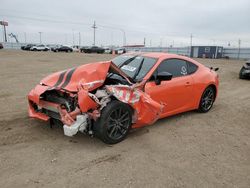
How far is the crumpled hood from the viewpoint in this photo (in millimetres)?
3937

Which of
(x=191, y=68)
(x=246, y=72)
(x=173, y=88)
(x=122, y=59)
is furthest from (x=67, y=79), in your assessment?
(x=246, y=72)

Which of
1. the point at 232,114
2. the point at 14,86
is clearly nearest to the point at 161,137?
the point at 232,114

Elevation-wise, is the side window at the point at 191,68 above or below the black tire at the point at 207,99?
above

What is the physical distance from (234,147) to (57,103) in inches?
120

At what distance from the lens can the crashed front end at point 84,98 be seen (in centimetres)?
370

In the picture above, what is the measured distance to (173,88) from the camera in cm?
490

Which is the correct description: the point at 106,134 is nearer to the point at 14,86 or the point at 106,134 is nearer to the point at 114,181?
the point at 114,181

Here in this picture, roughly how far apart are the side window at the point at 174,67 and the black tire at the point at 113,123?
4.33ft

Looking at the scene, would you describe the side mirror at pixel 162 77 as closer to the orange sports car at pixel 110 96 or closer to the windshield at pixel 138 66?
the orange sports car at pixel 110 96

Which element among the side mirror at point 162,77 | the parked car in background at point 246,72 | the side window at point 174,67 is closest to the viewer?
the side mirror at point 162,77

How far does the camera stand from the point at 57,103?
3.97 meters

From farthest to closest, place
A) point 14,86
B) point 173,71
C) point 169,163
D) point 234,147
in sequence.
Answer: point 14,86 → point 173,71 → point 234,147 → point 169,163

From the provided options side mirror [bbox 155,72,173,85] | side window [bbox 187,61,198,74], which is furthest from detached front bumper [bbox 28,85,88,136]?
side window [bbox 187,61,198,74]

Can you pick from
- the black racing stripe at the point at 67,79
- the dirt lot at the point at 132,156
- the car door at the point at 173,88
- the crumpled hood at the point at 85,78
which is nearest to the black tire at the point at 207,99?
the car door at the point at 173,88
